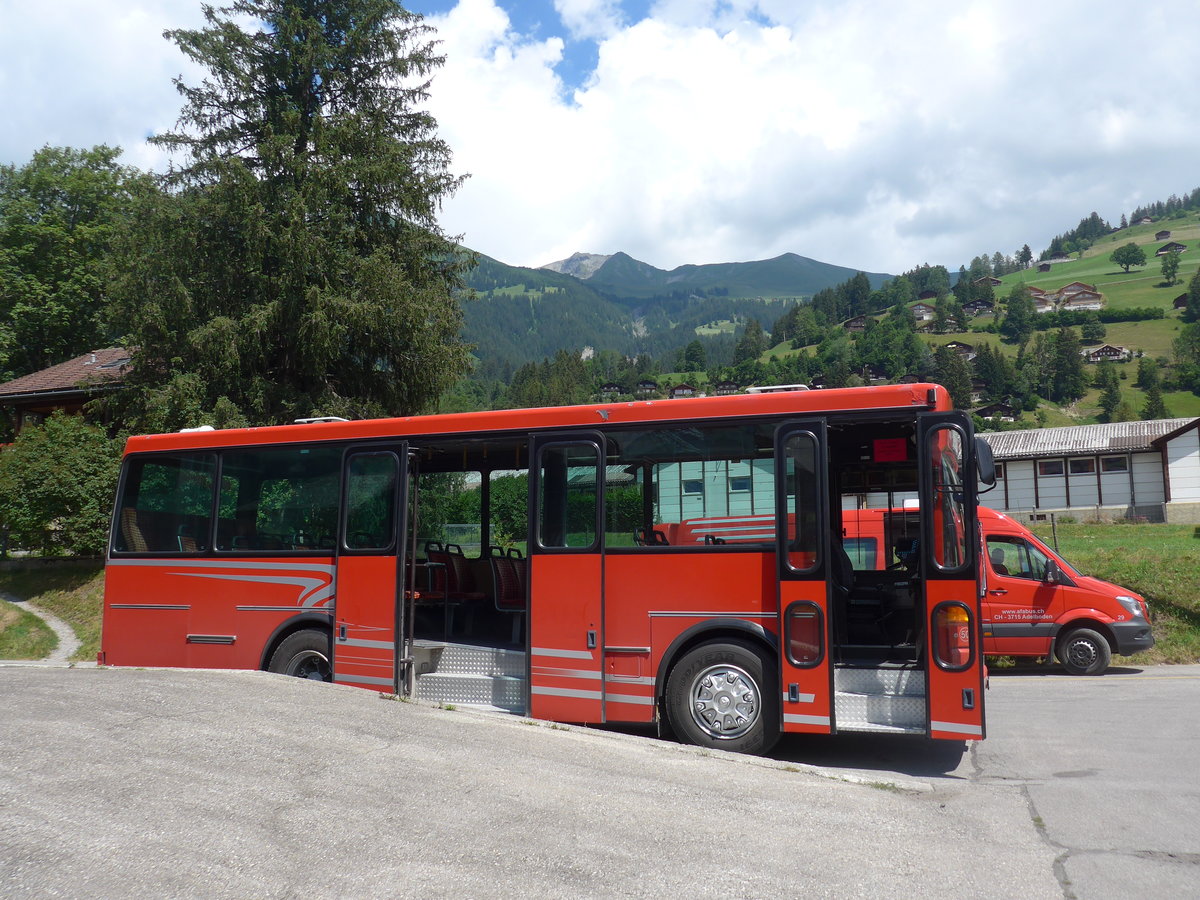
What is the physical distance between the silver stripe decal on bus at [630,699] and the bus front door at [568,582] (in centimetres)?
9

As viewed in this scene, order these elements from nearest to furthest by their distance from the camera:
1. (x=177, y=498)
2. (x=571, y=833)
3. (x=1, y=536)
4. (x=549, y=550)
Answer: (x=571, y=833)
(x=549, y=550)
(x=177, y=498)
(x=1, y=536)

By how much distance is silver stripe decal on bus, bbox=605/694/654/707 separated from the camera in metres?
8.28

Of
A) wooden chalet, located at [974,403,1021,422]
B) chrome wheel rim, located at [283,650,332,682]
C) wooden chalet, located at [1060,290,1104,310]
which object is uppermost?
wooden chalet, located at [1060,290,1104,310]

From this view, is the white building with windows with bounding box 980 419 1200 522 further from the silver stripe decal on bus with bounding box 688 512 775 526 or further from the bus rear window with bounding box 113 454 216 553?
the bus rear window with bounding box 113 454 216 553

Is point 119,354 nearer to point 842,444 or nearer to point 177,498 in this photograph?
point 177,498

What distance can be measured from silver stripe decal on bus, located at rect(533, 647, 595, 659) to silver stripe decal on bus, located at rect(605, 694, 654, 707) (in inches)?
15.0

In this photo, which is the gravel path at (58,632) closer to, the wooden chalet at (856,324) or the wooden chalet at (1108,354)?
the wooden chalet at (1108,354)

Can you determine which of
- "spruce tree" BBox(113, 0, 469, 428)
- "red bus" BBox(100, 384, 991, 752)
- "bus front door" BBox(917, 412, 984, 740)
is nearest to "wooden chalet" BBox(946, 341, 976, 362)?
"spruce tree" BBox(113, 0, 469, 428)

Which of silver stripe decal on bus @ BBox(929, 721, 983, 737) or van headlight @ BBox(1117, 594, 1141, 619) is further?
van headlight @ BBox(1117, 594, 1141, 619)

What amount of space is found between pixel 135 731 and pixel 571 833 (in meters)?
3.31

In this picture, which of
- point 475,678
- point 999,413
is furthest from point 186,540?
point 999,413

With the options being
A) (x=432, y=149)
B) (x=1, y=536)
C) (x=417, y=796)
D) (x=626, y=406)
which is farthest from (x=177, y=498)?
(x=1, y=536)

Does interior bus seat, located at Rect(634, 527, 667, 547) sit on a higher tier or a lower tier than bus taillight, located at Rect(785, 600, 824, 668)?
higher

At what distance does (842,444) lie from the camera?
9180 mm
